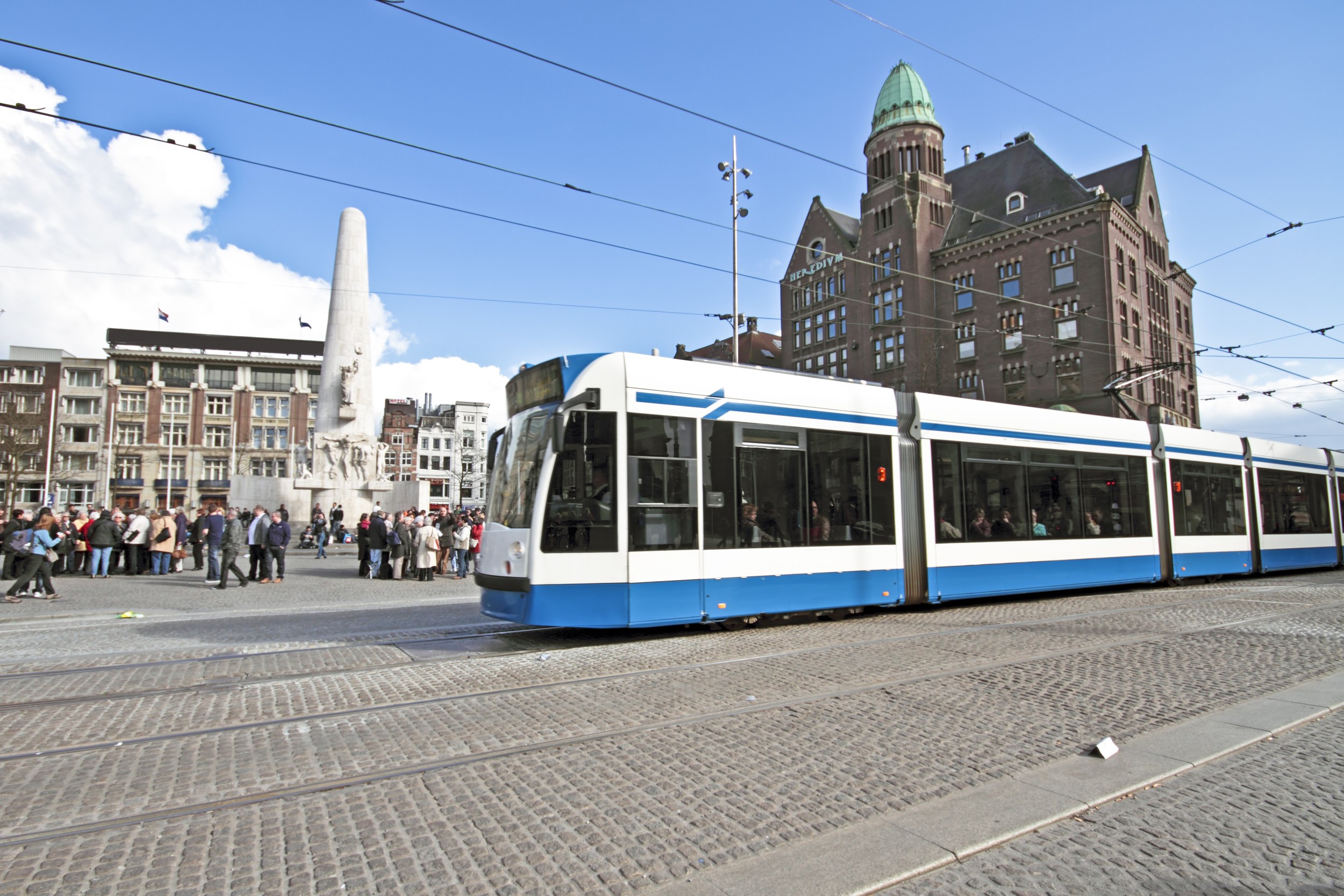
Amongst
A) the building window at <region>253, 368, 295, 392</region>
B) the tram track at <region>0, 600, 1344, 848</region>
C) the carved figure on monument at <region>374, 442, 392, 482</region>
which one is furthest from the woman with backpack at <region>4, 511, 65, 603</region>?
the building window at <region>253, 368, 295, 392</region>

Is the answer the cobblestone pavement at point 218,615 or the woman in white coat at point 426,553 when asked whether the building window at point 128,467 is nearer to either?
the cobblestone pavement at point 218,615

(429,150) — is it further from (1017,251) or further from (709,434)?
(1017,251)

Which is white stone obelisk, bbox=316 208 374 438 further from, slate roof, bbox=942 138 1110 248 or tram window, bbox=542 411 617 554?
slate roof, bbox=942 138 1110 248

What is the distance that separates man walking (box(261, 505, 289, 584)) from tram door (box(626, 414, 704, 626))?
1228cm

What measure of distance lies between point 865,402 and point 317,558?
2026 cm

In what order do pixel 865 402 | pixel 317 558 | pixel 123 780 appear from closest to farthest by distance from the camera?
pixel 123 780
pixel 865 402
pixel 317 558

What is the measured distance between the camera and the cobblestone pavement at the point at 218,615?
356 inches

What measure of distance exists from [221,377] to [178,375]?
3752mm

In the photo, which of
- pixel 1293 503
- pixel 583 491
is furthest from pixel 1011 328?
pixel 583 491

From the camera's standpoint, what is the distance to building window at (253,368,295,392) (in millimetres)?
77125

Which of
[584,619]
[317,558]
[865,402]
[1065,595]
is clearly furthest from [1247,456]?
[317,558]

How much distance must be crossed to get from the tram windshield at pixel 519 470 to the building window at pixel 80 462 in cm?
7904

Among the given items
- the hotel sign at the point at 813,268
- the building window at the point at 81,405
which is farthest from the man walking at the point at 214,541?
the building window at the point at 81,405

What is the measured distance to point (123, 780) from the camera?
14.2 feet
